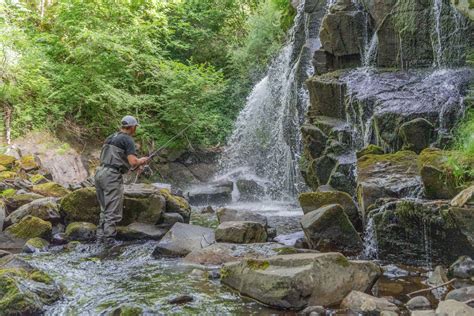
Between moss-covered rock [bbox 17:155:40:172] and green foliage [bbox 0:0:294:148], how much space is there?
1957mm

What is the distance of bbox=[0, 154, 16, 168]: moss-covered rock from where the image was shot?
528 inches

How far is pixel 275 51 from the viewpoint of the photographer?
19.8m

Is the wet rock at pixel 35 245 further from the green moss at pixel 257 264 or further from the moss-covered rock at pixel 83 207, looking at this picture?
the green moss at pixel 257 264

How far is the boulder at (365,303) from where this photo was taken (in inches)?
173

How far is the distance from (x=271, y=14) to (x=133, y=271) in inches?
645

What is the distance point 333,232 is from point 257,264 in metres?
2.27

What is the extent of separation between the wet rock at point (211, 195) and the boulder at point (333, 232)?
8003 millimetres

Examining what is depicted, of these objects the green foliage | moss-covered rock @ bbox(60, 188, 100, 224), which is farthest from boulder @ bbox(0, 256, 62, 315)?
the green foliage

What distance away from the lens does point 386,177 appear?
7500 millimetres

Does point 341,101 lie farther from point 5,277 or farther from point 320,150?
point 5,277

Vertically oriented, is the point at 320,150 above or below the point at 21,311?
above

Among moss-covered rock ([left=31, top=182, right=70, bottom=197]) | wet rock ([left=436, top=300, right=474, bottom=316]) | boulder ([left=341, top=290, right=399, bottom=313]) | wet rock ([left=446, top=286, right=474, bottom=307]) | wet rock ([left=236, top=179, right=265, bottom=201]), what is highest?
moss-covered rock ([left=31, top=182, right=70, bottom=197])

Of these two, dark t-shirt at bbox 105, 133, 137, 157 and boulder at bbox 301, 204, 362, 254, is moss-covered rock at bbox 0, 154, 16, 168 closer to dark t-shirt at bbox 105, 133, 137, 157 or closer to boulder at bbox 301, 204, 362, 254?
dark t-shirt at bbox 105, 133, 137, 157

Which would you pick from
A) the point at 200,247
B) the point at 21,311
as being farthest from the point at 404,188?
the point at 21,311
